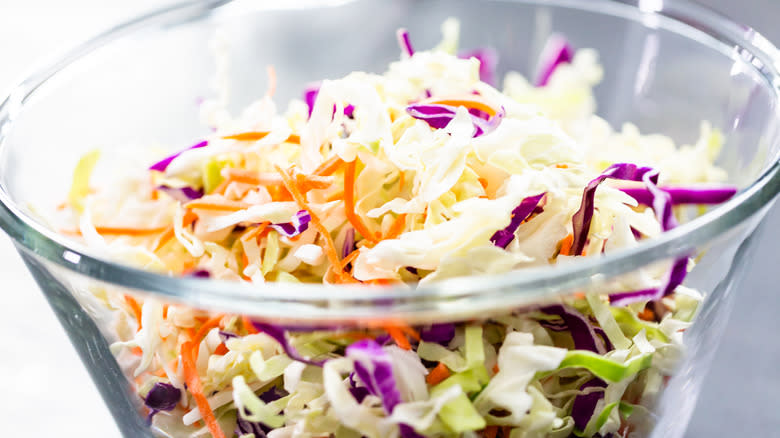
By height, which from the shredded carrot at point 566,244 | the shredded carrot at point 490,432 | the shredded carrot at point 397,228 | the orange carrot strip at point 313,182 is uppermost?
the orange carrot strip at point 313,182

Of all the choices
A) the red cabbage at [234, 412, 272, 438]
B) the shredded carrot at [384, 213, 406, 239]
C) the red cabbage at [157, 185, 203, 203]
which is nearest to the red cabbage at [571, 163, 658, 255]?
the shredded carrot at [384, 213, 406, 239]

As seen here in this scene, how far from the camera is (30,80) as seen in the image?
69cm

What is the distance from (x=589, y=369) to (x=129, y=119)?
578 millimetres

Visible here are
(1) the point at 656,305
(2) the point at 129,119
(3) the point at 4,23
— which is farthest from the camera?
(3) the point at 4,23

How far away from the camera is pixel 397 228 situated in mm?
514

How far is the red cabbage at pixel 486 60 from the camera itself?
0.90m

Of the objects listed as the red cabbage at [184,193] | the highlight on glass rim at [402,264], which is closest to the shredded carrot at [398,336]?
the highlight on glass rim at [402,264]

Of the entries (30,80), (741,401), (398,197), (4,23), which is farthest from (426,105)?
(4,23)

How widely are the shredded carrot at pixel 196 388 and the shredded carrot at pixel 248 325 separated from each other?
0.18 ft

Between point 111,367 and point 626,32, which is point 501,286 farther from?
point 626,32

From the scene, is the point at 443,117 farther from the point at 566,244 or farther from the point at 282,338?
the point at 282,338

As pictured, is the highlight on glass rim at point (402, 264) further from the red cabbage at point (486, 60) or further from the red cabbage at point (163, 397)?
the red cabbage at point (486, 60)

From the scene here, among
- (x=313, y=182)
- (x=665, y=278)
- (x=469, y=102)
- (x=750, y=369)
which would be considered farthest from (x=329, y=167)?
(x=750, y=369)

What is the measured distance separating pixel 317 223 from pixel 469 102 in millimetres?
165
